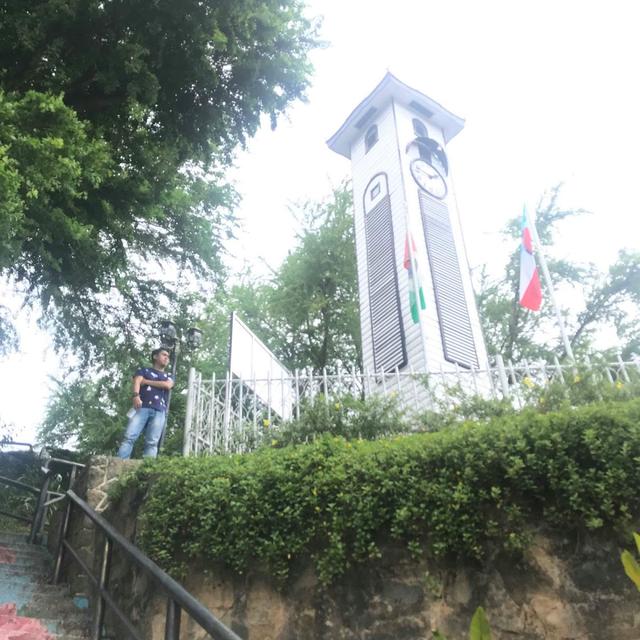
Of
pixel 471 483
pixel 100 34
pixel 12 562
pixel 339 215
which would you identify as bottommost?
pixel 12 562

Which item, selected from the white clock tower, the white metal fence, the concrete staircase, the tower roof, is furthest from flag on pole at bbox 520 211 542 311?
the concrete staircase

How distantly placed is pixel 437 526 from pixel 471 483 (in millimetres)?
366

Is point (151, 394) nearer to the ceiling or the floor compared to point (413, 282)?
nearer to the floor

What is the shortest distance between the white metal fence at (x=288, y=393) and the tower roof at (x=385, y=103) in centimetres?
996

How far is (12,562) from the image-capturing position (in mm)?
5629

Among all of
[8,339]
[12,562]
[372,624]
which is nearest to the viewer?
[372,624]

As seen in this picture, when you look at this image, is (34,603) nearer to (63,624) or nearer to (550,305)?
(63,624)

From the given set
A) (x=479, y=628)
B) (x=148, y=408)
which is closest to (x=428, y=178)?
(x=148, y=408)

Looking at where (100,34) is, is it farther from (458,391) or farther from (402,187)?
(402,187)

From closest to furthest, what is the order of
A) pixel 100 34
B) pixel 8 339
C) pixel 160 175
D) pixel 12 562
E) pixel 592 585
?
pixel 592 585, pixel 12 562, pixel 100 34, pixel 160 175, pixel 8 339

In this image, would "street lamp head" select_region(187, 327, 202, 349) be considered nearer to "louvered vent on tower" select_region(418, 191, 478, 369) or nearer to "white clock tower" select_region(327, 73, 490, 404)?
"white clock tower" select_region(327, 73, 490, 404)

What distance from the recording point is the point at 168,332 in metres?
8.51

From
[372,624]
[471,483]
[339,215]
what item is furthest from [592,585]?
Answer: [339,215]

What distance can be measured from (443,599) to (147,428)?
431cm
